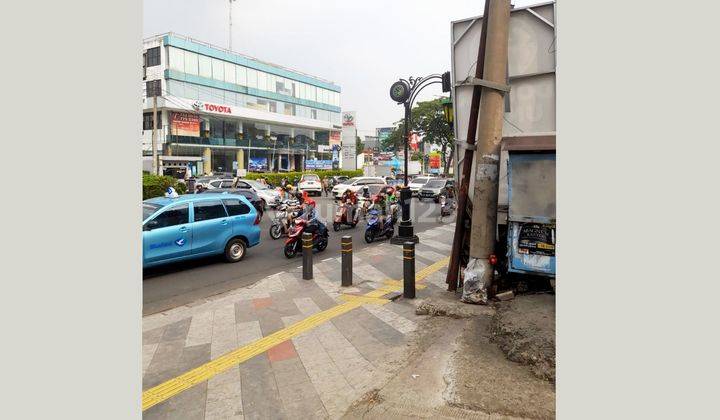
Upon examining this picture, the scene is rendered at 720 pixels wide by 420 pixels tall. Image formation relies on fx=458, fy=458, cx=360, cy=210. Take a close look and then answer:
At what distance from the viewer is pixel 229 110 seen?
169 feet

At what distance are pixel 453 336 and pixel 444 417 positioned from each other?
1.97m

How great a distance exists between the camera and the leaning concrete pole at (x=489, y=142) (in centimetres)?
687

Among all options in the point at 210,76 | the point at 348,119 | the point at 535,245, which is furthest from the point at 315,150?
the point at 535,245

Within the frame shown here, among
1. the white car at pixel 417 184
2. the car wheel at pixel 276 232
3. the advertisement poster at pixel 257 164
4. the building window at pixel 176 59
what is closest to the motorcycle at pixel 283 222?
the car wheel at pixel 276 232

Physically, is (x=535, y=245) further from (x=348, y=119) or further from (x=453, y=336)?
(x=348, y=119)

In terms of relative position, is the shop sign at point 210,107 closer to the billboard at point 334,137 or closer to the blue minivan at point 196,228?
the billboard at point 334,137

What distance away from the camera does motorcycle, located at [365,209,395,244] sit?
14.0 m

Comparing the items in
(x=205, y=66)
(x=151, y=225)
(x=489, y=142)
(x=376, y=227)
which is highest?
(x=205, y=66)

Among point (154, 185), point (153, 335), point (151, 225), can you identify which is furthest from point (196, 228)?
point (154, 185)

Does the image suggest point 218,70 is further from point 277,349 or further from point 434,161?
point 277,349

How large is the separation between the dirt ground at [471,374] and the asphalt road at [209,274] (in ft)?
14.2

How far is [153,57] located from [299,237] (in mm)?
42149

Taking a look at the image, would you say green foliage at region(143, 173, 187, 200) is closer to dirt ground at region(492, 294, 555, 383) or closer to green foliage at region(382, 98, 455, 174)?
dirt ground at region(492, 294, 555, 383)

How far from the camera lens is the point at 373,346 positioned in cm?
574
